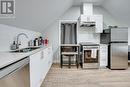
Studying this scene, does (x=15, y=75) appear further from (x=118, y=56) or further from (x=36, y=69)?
(x=118, y=56)

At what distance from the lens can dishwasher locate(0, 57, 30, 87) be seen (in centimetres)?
121

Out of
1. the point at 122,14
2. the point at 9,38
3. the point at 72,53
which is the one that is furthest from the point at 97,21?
the point at 9,38

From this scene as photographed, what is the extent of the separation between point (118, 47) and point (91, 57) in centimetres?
96

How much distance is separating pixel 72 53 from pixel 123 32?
1.87 metres

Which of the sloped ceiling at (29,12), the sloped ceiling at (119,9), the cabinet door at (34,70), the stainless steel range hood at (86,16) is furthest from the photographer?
the stainless steel range hood at (86,16)

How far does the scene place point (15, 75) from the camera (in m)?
1.49

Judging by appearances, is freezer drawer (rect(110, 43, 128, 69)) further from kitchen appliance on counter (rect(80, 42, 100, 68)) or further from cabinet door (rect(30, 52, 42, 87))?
cabinet door (rect(30, 52, 42, 87))

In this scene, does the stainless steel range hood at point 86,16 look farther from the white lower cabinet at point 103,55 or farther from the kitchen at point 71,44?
the white lower cabinet at point 103,55

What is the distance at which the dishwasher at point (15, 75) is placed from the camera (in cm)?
121

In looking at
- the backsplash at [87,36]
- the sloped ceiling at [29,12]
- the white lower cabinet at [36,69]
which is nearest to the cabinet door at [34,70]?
the white lower cabinet at [36,69]

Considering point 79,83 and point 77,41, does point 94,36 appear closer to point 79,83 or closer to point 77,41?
point 77,41

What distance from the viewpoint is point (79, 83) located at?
3611 millimetres

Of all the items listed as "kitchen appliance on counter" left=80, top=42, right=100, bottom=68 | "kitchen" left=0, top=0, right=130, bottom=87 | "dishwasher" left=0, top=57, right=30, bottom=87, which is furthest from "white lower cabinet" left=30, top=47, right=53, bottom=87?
"kitchen appliance on counter" left=80, top=42, right=100, bottom=68

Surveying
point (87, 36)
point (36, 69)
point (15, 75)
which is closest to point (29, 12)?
point (36, 69)
